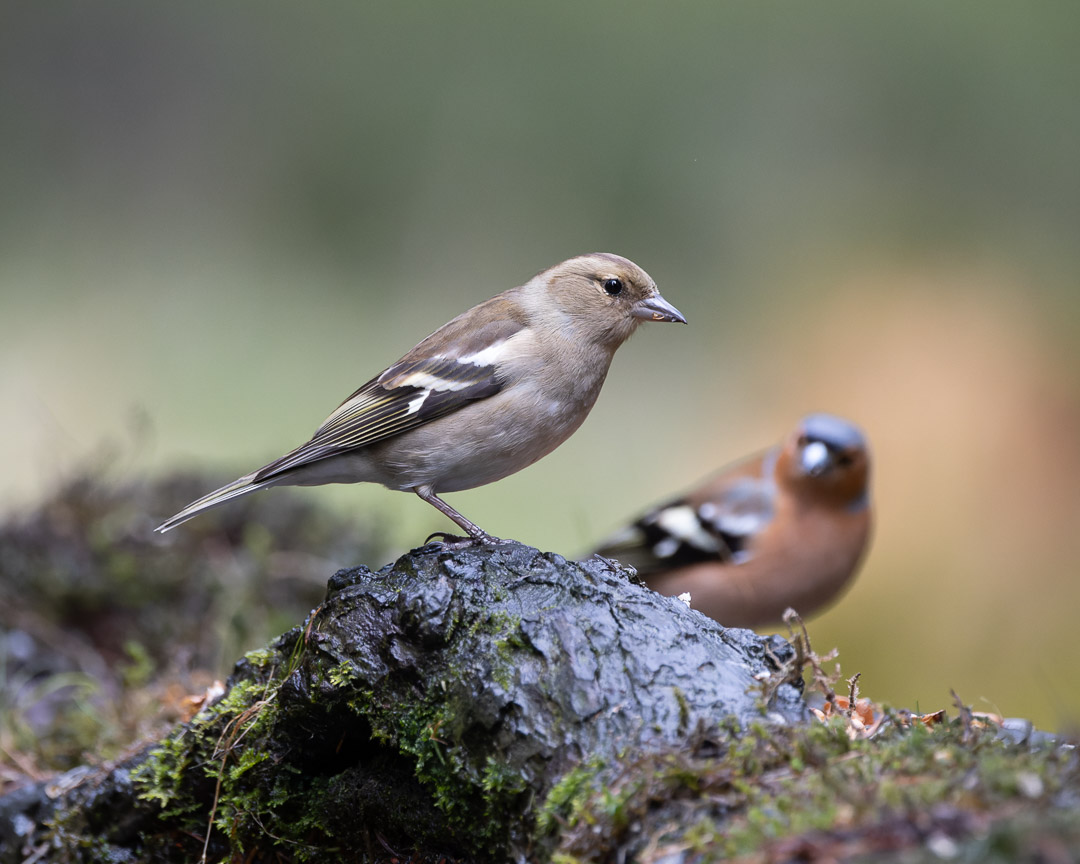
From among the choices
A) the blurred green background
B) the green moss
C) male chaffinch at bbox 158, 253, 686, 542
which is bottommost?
the green moss

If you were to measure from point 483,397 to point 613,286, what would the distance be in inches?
28.3

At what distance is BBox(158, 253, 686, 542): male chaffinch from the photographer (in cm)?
351

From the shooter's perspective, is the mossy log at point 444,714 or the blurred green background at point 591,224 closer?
the mossy log at point 444,714

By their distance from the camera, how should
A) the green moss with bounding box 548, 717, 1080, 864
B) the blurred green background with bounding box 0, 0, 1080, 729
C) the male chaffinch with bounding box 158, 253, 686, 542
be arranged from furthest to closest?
1. the blurred green background with bounding box 0, 0, 1080, 729
2. the male chaffinch with bounding box 158, 253, 686, 542
3. the green moss with bounding box 548, 717, 1080, 864

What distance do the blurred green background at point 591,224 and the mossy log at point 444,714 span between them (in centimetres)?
555

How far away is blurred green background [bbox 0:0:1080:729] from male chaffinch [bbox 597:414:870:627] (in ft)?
9.56

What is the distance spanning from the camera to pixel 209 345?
1129 cm


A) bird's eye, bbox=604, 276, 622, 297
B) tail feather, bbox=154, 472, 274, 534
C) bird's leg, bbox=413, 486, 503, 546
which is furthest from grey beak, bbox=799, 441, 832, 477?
tail feather, bbox=154, 472, 274, 534

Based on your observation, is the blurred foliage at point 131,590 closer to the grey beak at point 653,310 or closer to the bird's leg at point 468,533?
the bird's leg at point 468,533

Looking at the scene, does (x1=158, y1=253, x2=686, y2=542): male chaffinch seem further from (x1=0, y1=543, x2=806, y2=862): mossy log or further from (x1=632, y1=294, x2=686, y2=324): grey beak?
(x1=0, y1=543, x2=806, y2=862): mossy log

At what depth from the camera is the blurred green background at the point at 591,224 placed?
951 cm

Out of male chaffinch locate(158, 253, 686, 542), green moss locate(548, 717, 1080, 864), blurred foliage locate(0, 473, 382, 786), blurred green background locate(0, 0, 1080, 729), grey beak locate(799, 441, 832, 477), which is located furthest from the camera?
blurred green background locate(0, 0, 1080, 729)

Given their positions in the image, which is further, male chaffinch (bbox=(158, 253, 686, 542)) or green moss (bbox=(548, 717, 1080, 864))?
male chaffinch (bbox=(158, 253, 686, 542))

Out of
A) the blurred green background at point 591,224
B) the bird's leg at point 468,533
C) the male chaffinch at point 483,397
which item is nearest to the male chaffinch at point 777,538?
the male chaffinch at point 483,397
